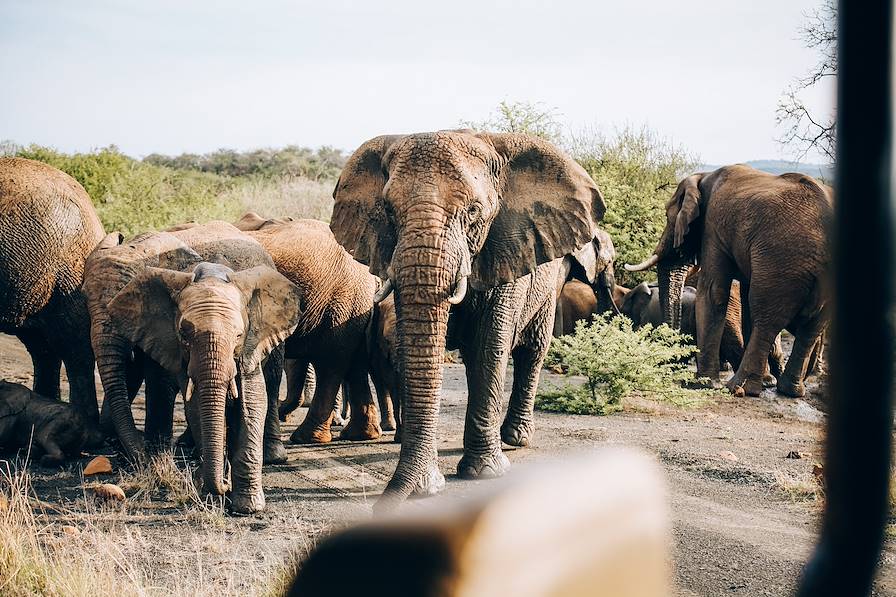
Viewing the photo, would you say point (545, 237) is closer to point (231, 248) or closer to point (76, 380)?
point (231, 248)

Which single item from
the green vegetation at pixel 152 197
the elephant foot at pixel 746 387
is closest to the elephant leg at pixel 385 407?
the elephant foot at pixel 746 387

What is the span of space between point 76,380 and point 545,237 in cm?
505

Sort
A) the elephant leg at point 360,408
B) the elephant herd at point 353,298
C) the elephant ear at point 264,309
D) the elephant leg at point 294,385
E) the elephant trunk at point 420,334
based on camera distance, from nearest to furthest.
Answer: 1. the elephant trunk at point 420,334
2. the elephant herd at point 353,298
3. the elephant ear at point 264,309
4. the elephant leg at point 360,408
5. the elephant leg at point 294,385

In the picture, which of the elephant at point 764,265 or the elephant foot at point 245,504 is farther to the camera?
the elephant at point 764,265

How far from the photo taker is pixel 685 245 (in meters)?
15.3

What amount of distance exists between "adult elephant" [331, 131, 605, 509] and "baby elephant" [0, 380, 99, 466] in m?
2.94

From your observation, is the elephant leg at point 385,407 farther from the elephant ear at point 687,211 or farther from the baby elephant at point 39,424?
the elephant ear at point 687,211

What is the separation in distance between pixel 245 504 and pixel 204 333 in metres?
1.21

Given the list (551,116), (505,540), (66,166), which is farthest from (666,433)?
(66,166)

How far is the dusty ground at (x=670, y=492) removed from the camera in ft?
19.1

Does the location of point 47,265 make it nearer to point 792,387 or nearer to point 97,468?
point 97,468

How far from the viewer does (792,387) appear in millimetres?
12781

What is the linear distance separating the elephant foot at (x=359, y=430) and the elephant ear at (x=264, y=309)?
91.6 inches

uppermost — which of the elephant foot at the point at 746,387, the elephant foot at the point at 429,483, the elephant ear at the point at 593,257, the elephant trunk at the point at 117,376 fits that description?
the elephant ear at the point at 593,257
